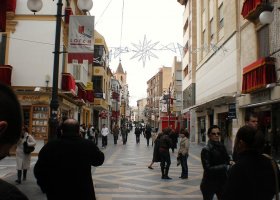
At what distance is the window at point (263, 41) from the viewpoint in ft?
57.5

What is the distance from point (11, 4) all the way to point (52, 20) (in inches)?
89.6

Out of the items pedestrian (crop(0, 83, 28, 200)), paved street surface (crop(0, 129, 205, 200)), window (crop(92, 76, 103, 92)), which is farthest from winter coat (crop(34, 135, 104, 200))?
window (crop(92, 76, 103, 92))

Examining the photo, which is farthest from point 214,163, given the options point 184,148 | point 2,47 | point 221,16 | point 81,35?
point 221,16

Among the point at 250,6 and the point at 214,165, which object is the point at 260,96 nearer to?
the point at 250,6

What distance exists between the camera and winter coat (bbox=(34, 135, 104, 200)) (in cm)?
427

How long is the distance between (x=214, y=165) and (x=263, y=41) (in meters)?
13.2

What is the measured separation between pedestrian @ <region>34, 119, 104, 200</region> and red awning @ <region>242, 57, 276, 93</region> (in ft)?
43.5

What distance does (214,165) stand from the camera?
20.6 feet

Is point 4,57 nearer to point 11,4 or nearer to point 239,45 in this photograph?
point 11,4

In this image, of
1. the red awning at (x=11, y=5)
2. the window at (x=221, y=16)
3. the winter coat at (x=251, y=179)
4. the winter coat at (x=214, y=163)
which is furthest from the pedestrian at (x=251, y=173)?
the window at (x=221, y=16)

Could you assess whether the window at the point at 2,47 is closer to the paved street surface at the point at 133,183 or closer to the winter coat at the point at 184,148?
the paved street surface at the point at 133,183

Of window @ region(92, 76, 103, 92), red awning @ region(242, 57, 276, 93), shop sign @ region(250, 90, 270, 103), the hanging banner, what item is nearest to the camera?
the hanging banner

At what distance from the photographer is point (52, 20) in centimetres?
2114

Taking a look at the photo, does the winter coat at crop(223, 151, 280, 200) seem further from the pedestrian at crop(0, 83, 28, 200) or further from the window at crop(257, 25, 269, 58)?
the window at crop(257, 25, 269, 58)
